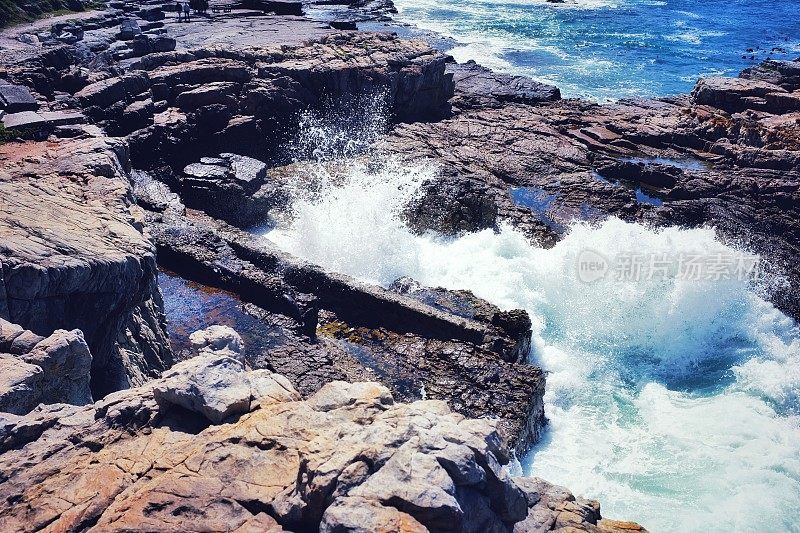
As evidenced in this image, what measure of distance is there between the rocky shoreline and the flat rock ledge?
2cm

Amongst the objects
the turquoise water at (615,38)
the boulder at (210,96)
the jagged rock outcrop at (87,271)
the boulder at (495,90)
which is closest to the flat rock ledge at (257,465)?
the jagged rock outcrop at (87,271)

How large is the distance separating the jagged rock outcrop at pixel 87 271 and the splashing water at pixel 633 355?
6.64 m

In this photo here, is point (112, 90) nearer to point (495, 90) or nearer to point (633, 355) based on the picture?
point (495, 90)

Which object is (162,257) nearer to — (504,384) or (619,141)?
(504,384)

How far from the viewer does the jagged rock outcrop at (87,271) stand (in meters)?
7.03

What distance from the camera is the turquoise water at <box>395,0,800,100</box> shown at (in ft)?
108

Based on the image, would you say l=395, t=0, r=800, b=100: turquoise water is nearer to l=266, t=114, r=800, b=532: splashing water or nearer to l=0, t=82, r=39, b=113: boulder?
l=266, t=114, r=800, b=532: splashing water

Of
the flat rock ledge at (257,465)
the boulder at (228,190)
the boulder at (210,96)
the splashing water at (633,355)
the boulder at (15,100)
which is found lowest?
the splashing water at (633,355)

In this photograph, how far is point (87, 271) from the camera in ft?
24.2

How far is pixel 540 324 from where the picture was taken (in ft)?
47.4

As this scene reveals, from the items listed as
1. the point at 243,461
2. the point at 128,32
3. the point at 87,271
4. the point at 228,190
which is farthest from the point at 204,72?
the point at 243,461

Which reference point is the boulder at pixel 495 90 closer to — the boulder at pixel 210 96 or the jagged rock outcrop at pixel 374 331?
the boulder at pixel 210 96

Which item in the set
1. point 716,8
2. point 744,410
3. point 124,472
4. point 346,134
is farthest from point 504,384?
point 716,8

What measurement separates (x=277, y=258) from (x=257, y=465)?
8552mm
